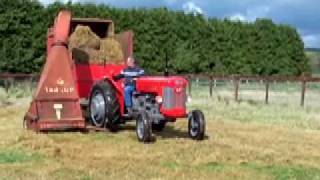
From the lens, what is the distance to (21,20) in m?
33.5

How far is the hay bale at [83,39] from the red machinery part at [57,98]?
1.27m

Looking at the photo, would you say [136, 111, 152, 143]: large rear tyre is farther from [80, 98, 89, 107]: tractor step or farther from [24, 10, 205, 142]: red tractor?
[80, 98, 89, 107]: tractor step

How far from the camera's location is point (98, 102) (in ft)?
49.5

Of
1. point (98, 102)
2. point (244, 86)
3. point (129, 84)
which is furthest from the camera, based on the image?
point (244, 86)

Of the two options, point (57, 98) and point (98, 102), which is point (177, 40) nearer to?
point (98, 102)

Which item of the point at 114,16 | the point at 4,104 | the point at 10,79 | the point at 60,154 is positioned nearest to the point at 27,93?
the point at 10,79

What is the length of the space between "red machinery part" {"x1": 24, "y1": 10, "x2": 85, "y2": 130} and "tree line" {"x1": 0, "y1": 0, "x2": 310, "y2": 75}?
686 inches

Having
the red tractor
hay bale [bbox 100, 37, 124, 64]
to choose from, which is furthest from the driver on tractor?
hay bale [bbox 100, 37, 124, 64]

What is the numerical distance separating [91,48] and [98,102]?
2059mm

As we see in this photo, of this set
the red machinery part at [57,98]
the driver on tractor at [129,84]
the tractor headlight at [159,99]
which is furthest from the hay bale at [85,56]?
the tractor headlight at [159,99]

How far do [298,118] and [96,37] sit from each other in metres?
5.53

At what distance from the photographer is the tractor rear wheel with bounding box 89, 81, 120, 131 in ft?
48.0

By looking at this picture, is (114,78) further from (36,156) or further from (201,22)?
(201,22)

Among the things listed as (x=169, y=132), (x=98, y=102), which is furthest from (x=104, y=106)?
(x=169, y=132)
